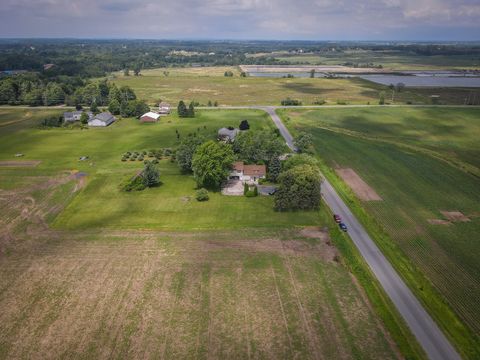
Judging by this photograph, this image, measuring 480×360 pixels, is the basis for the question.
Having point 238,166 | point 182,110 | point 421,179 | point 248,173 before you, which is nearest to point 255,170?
point 248,173

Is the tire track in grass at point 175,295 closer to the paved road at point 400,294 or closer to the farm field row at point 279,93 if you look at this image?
the paved road at point 400,294

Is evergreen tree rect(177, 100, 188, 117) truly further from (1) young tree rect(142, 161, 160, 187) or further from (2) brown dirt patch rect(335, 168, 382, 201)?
(2) brown dirt patch rect(335, 168, 382, 201)

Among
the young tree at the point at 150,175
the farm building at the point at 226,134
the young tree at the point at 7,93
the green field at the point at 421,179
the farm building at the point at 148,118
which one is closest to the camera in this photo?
the green field at the point at 421,179

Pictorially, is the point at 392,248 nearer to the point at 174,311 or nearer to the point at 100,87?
the point at 174,311

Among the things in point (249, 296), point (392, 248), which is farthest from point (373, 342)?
point (392, 248)

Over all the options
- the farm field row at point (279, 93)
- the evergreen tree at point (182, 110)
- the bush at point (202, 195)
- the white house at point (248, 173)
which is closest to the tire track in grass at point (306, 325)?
the bush at point (202, 195)

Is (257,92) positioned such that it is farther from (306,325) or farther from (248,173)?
(306,325)

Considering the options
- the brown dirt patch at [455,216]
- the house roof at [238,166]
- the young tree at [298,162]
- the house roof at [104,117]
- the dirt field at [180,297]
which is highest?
the young tree at [298,162]

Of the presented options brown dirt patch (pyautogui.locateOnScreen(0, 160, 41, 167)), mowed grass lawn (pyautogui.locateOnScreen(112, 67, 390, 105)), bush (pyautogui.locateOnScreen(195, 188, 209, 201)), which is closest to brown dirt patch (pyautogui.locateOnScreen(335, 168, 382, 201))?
bush (pyautogui.locateOnScreen(195, 188, 209, 201))
